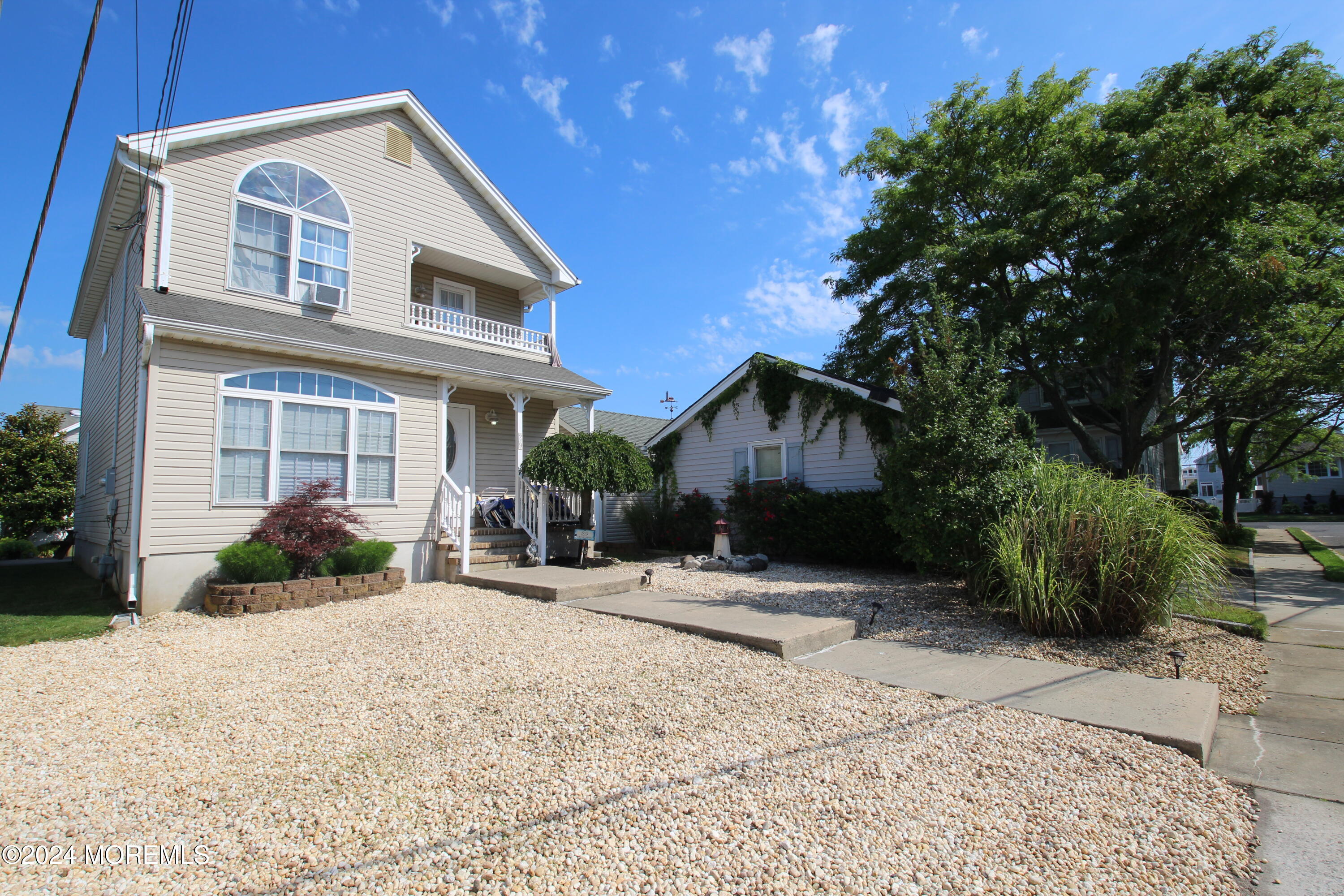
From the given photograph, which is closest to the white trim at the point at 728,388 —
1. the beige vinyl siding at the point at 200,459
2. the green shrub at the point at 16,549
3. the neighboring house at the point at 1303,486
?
the beige vinyl siding at the point at 200,459

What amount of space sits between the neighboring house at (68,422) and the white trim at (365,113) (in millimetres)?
10728

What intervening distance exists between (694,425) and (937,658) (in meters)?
9.72

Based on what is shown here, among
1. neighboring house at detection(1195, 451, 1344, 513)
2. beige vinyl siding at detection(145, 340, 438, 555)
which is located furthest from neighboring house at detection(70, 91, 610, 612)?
neighboring house at detection(1195, 451, 1344, 513)

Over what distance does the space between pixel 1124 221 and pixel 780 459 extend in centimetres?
718

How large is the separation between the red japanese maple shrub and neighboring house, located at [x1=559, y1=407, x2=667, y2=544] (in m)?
4.93

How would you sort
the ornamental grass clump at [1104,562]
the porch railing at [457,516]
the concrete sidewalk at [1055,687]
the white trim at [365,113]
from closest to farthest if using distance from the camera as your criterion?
the concrete sidewalk at [1055,687] < the ornamental grass clump at [1104,562] < the white trim at [365,113] < the porch railing at [457,516]

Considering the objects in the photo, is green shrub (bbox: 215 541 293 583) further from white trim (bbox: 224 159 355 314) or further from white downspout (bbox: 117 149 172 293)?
white trim (bbox: 224 159 355 314)

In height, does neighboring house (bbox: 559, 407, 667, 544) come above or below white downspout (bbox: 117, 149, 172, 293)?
below

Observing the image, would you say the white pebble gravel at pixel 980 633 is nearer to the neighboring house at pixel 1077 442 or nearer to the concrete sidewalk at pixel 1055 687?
the concrete sidewalk at pixel 1055 687

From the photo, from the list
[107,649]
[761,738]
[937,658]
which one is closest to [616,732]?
[761,738]

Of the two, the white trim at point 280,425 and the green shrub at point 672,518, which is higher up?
the white trim at point 280,425

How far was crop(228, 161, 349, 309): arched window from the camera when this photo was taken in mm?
9352

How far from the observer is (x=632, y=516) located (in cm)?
1455

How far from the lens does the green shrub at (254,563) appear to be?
291 inches
